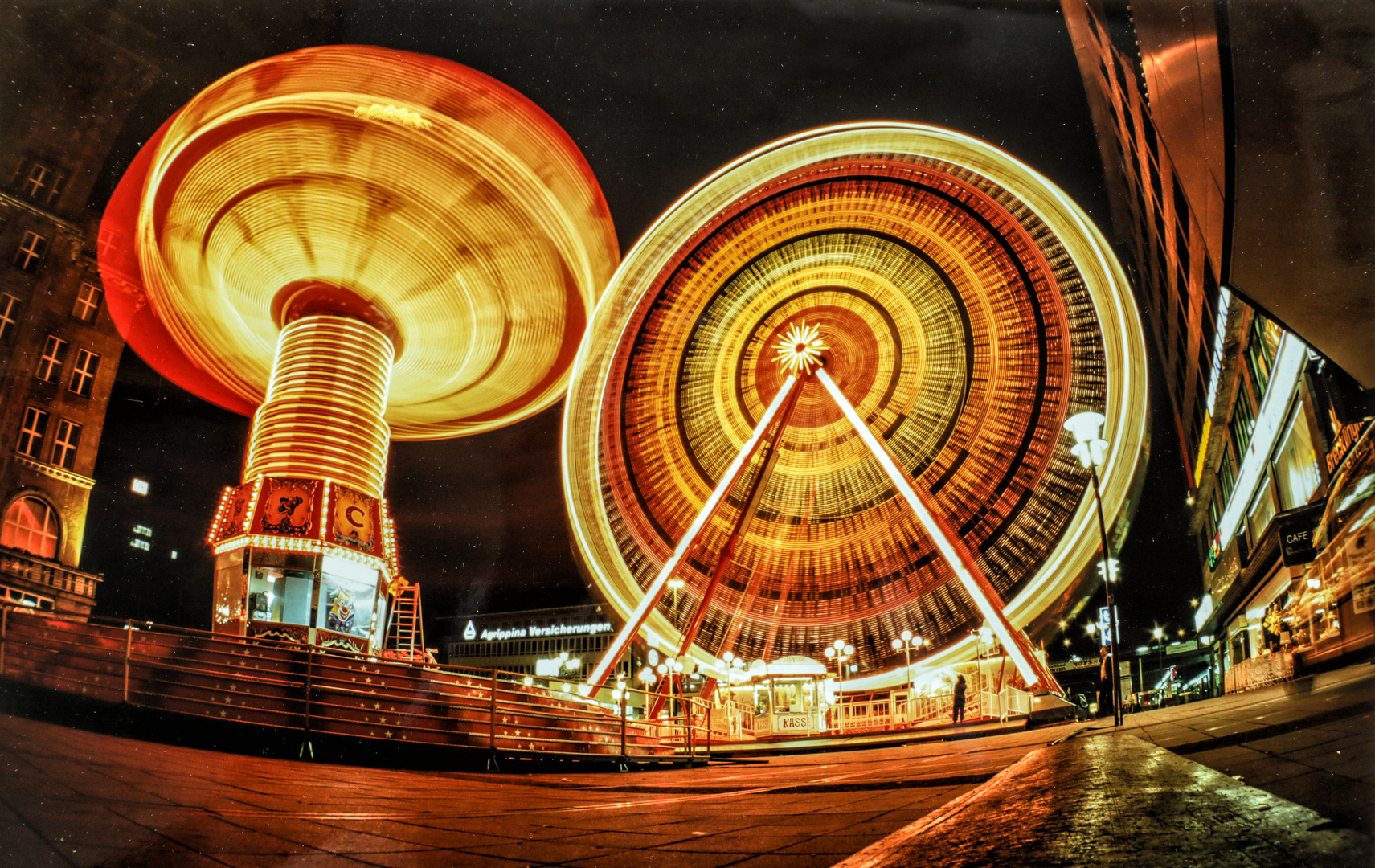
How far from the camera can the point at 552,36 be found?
17.1 feet

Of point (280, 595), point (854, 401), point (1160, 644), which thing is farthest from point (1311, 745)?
point (1160, 644)

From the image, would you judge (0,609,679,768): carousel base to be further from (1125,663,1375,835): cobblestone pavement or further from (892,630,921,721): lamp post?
(892,630,921,721): lamp post

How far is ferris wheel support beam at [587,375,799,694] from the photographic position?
38.6 ft

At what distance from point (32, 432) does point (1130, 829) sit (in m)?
5.66

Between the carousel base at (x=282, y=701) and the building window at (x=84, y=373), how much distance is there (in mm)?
1756

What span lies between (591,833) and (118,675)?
330 cm

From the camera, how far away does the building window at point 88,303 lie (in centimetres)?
502

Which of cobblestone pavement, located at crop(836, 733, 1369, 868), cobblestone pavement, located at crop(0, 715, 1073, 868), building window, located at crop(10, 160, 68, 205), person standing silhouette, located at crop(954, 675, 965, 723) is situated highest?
building window, located at crop(10, 160, 68, 205)

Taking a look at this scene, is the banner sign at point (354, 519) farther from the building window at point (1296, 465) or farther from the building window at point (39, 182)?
the building window at point (1296, 465)

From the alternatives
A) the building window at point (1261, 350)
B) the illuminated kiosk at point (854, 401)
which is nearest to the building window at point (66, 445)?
the illuminated kiosk at point (854, 401)

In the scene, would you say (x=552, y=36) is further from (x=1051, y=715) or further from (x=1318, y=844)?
(x=1051, y=715)

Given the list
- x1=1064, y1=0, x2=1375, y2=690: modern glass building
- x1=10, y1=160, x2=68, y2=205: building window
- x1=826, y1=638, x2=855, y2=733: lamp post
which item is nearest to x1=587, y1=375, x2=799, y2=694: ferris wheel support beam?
x1=826, y1=638, x2=855, y2=733: lamp post

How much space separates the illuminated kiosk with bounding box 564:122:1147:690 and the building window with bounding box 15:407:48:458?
25.7 ft

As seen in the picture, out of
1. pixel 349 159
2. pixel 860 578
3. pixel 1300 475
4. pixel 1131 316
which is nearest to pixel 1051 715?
pixel 860 578
